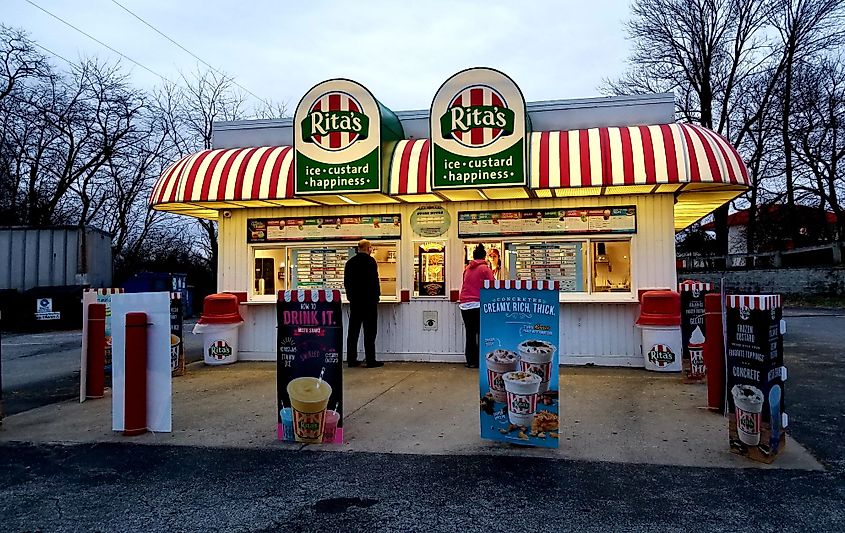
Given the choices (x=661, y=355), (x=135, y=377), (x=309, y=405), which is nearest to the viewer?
(x=309, y=405)

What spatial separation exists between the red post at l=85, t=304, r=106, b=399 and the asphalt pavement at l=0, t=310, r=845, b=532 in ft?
7.28

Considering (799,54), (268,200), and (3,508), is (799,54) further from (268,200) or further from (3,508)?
(3,508)

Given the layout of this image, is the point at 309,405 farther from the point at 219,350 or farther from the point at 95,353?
the point at 219,350

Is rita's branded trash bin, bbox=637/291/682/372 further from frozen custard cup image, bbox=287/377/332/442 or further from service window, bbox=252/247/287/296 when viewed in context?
service window, bbox=252/247/287/296

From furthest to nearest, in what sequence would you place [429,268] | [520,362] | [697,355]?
[429,268] < [697,355] < [520,362]

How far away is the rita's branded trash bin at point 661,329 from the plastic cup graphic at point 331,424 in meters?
5.19

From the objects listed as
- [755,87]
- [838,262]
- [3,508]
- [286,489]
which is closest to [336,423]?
[286,489]

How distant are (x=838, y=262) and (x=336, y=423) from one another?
23.6m

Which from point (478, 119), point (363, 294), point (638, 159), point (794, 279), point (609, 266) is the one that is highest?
point (478, 119)

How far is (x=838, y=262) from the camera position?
22656 millimetres

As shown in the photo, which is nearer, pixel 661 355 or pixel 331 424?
pixel 331 424

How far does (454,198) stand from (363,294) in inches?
82.0

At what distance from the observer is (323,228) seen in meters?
10.5

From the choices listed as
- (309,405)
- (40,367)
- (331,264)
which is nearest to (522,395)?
(309,405)
